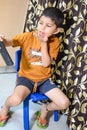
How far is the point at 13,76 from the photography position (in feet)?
8.00

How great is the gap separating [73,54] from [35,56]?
267 mm

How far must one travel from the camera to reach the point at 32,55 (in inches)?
61.1

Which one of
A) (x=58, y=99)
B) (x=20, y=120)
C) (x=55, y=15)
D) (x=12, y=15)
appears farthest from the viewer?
(x=12, y=15)

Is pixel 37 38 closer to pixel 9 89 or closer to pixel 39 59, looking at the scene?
pixel 39 59

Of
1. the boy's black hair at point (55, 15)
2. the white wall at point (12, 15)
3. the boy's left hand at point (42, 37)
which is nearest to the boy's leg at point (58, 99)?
the boy's left hand at point (42, 37)

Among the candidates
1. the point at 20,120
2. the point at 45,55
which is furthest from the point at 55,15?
the point at 20,120

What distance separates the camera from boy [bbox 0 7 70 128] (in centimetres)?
143

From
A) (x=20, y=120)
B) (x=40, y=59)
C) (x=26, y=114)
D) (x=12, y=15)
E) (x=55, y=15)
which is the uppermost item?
(x=55, y=15)

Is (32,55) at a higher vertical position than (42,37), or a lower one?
lower

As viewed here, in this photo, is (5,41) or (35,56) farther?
(35,56)

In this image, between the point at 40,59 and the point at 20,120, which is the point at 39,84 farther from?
the point at 20,120

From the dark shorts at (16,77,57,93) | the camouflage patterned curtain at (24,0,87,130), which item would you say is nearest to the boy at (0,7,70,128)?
A: the dark shorts at (16,77,57,93)

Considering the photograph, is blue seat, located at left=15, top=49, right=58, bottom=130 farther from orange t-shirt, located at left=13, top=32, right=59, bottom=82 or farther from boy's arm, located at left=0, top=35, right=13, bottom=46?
boy's arm, located at left=0, top=35, right=13, bottom=46

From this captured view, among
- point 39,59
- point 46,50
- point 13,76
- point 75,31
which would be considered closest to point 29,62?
point 39,59
